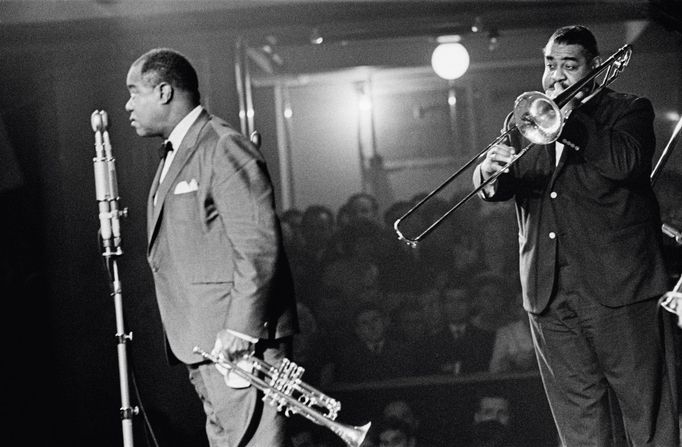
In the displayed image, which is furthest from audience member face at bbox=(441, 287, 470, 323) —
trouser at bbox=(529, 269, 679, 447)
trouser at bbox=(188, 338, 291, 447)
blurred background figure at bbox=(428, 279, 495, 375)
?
trouser at bbox=(188, 338, 291, 447)

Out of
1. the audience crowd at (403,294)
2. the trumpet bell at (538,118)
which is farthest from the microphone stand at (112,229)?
the audience crowd at (403,294)

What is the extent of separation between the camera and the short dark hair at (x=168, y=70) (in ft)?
8.75

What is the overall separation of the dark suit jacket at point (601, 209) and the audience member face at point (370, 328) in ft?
6.39

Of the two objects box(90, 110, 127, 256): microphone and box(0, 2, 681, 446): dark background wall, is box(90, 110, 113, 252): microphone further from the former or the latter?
box(0, 2, 681, 446): dark background wall

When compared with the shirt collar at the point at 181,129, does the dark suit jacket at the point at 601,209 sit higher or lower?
lower

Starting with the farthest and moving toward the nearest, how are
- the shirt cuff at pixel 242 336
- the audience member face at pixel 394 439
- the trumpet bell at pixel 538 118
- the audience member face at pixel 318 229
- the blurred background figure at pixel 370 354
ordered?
the audience member face at pixel 318 229
the blurred background figure at pixel 370 354
the audience member face at pixel 394 439
the trumpet bell at pixel 538 118
the shirt cuff at pixel 242 336

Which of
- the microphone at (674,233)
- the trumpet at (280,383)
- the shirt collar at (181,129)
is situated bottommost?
the trumpet at (280,383)

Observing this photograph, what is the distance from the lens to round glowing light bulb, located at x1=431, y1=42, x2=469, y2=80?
16.7 ft

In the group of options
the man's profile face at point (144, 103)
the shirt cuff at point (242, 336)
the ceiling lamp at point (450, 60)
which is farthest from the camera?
the ceiling lamp at point (450, 60)

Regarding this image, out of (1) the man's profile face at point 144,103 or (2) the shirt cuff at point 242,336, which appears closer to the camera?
(2) the shirt cuff at point 242,336

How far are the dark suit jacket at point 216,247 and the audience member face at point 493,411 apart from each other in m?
1.93

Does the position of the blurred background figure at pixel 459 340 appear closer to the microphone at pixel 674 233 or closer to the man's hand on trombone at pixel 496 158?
the microphone at pixel 674 233

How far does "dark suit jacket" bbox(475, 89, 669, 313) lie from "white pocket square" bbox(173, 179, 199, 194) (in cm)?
86

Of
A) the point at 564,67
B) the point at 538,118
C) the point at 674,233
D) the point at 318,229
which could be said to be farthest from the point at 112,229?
the point at 318,229
